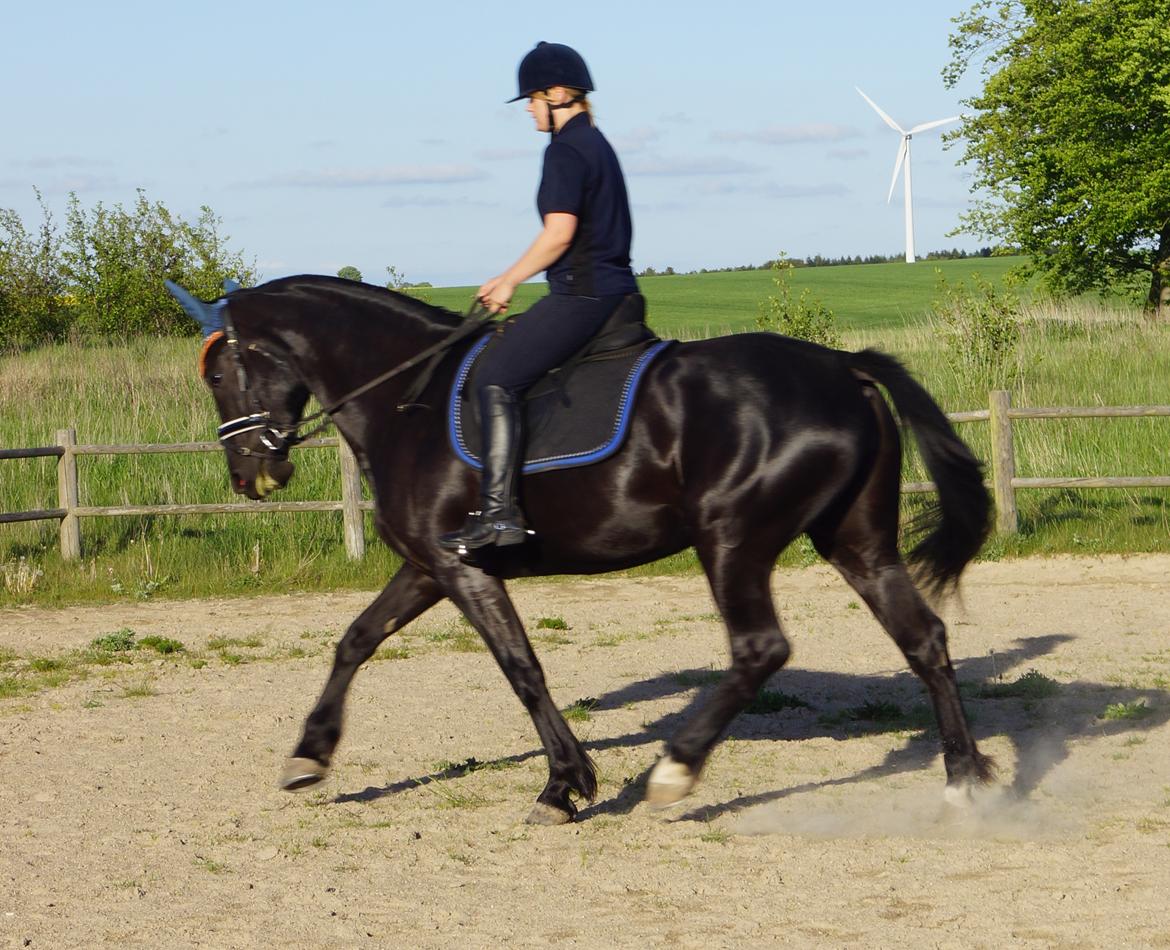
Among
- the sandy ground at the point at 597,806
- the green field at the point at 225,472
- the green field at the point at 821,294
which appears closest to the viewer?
the sandy ground at the point at 597,806

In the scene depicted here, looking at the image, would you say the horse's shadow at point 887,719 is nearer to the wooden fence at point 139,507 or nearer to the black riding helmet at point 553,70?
the black riding helmet at point 553,70

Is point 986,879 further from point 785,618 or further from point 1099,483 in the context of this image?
point 1099,483

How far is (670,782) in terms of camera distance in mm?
5203

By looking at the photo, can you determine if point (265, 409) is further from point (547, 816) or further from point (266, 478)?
point (547, 816)

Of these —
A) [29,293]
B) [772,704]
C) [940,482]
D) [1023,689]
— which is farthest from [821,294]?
[940,482]

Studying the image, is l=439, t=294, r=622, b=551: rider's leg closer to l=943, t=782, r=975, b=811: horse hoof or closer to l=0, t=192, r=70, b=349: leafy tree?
l=943, t=782, r=975, b=811: horse hoof

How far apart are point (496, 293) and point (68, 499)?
874 cm

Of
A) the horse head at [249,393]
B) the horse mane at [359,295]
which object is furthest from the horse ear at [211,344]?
the horse mane at [359,295]

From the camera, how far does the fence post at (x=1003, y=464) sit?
42.1 feet

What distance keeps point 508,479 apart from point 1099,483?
8.48 meters

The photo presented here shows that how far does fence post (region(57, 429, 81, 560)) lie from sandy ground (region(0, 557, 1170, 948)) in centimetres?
298

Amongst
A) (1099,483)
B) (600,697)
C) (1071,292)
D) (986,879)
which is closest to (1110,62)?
(1071,292)

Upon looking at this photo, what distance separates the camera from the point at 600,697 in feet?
26.4

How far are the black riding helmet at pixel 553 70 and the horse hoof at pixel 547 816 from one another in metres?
2.76
